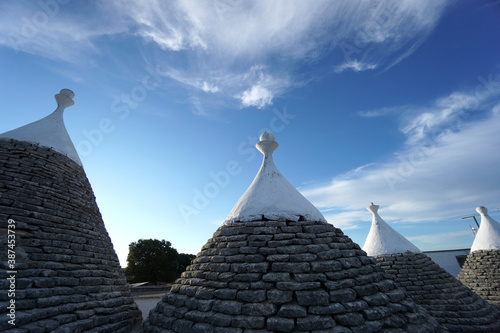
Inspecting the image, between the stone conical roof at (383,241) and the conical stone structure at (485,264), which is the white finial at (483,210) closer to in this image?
the conical stone structure at (485,264)

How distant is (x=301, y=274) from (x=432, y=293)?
6004 mm

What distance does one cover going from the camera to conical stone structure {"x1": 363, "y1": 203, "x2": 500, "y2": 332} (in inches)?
240

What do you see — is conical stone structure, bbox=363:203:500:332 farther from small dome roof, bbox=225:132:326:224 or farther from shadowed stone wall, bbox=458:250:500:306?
small dome roof, bbox=225:132:326:224

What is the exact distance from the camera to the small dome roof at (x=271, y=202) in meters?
4.32

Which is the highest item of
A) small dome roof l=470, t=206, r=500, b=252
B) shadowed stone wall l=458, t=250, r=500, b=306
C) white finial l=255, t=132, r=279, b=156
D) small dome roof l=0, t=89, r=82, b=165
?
small dome roof l=0, t=89, r=82, b=165

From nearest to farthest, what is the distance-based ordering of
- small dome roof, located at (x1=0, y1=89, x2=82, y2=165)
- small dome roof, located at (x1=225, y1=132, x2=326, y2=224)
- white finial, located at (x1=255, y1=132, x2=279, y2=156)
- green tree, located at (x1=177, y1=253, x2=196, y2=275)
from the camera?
small dome roof, located at (x1=225, y1=132, x2=326, y2=224) → white finial, located at (x1=255, y1=132, x2=279, y2=156) → small dome roof, located at (x1=0, y1=89, x2=82, y2=165) → green tree, located at (x1=177, y1=253, x2=196, y2=275)

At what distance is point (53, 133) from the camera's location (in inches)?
250

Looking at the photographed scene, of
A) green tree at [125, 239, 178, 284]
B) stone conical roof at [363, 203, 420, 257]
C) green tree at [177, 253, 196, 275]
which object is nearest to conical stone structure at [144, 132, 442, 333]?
stone conical roof at [363, 203, 420, 257]

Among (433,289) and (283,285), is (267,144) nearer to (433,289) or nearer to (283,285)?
(283,285)

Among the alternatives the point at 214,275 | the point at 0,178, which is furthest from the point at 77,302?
the point at 0,178

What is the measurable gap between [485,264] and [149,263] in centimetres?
2532

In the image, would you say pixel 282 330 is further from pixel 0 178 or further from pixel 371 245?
pixel 371 245

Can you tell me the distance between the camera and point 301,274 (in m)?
3.37

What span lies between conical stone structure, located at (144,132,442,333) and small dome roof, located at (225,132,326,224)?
2 cm
